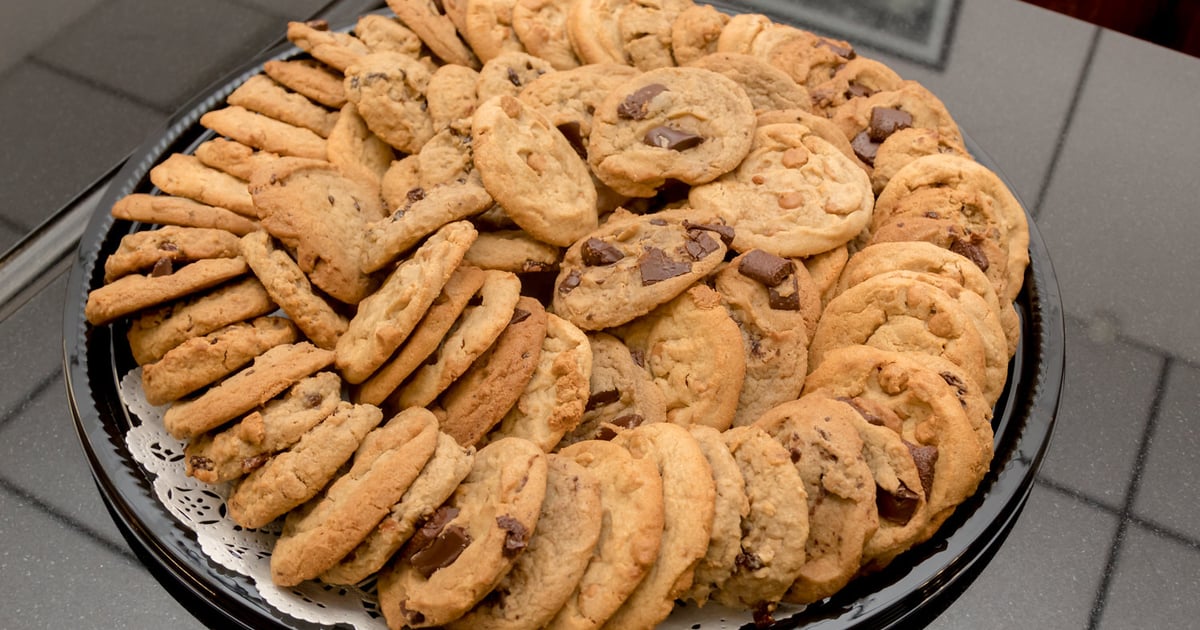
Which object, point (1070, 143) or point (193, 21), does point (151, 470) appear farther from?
point (1070, 143)

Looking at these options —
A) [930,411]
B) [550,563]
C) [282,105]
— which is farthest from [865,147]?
[282,105]

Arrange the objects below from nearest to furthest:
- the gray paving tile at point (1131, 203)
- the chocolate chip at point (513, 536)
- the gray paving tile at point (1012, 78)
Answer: the chocolate chip at point (513, 536)
the gray paving tile at point (1131, 203)
the gray paving tile at point (1012, 78)

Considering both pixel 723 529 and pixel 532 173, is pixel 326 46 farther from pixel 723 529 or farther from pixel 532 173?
pixel 723 529

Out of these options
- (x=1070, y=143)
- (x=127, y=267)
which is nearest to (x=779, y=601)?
(x=127, y=267)

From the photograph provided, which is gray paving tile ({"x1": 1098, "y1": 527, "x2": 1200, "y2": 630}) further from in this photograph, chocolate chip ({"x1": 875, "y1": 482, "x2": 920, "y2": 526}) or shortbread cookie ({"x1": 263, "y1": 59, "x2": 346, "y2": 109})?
A: shortbread cookie ({"x1": 263, "y1": 59, "x2": 346, "y2": 109})

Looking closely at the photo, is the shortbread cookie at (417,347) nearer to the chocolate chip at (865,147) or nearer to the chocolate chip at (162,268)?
the chocolate chip at (162,268)

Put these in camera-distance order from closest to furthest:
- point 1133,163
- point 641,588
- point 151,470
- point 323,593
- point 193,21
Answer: point 641,588
point 323,593
point 151,470
point 1133,163
point 193,21

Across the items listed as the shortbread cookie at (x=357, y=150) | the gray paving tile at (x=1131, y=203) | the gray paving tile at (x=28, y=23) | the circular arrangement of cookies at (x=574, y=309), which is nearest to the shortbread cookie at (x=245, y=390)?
the circular arrangement of cookies at (x=574, y=309)

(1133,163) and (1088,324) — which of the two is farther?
(1133,163)
